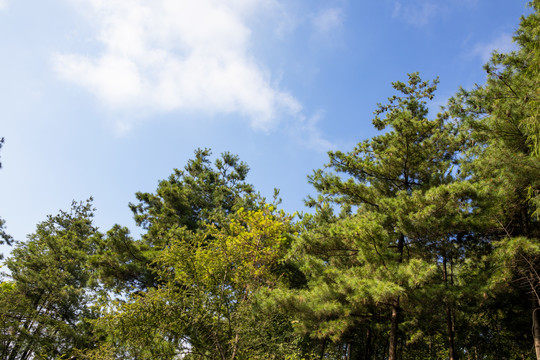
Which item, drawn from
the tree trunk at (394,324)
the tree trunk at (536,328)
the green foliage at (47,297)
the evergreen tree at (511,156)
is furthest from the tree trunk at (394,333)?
the green foliage at (47,297)

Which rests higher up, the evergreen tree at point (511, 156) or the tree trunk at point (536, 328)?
the evergreen tree at point (511, 156)

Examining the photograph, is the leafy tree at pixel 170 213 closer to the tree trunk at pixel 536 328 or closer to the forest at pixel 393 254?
the forest at pixel 393 254

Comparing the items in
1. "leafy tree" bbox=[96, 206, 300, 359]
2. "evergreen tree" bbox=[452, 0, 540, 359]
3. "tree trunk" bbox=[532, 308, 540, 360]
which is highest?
"evergreen tree" bbox=[452, 0, 540, 359]

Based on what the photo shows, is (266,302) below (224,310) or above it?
above

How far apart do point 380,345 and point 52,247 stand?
22.4m

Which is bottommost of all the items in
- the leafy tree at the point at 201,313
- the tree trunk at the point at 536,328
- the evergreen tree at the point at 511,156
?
the leafy tree at the point at 201,313

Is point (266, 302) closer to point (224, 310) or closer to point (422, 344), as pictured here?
point (224, 310)

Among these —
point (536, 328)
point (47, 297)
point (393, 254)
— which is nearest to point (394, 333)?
point (393, 254)

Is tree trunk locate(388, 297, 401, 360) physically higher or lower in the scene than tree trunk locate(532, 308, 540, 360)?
lower

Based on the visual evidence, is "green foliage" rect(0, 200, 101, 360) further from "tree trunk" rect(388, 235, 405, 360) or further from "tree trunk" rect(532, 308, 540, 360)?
"tree trunk" rect(532, 308, 540, 360)

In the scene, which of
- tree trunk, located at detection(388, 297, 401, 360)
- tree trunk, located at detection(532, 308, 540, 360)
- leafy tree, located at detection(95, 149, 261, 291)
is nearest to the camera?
tree trunk, located at detection(532, 308, 540, 360)

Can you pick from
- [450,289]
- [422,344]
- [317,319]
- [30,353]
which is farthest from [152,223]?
[422,344]

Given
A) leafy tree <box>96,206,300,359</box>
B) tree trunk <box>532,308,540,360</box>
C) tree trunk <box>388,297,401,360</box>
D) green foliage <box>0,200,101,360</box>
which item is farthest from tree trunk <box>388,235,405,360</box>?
green foliage <box>0,200,101,360</box>

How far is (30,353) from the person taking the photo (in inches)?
707
